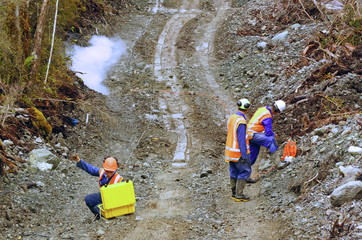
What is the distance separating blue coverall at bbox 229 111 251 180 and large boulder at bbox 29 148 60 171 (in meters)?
3.95

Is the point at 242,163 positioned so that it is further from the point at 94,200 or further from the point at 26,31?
the point at 26,31

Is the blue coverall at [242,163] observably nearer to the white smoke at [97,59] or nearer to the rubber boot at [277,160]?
the rubber boot at [277,160]

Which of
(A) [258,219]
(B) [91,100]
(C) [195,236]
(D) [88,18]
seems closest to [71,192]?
(C) [195,236]

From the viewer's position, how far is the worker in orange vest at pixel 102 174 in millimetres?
6762

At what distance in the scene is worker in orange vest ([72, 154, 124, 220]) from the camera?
22.2ft

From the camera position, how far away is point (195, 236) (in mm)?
6523

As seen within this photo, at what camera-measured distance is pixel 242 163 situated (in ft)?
26.0

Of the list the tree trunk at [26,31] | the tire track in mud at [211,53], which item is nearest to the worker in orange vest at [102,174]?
the tree trunk at [26,31]

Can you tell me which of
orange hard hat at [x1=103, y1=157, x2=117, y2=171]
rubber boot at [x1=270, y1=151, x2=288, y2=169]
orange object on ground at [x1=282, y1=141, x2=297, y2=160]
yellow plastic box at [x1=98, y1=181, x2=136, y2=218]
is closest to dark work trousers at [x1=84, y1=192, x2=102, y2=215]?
yellow plastic box at [x1=98, y1=181, x2=136, y2=218]

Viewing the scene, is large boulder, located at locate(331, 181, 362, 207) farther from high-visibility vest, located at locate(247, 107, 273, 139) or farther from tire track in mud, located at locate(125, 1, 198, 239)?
high-visibility vest, located at locate(247, 107, 273, 139)

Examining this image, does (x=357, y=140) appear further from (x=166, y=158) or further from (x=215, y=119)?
(x=215, y=119)

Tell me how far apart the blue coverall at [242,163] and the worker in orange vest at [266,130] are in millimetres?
751

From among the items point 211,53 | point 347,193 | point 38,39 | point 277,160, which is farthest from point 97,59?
point 347,193

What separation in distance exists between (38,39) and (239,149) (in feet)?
21.1
